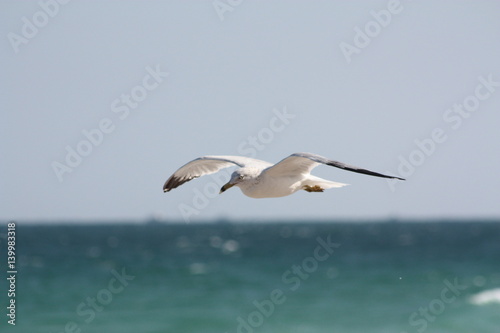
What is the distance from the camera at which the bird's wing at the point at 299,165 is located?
314 inches

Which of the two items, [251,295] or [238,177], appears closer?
[238,177]

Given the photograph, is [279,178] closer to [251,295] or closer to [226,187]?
[226,187]

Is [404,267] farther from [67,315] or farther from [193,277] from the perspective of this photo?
[67,315]

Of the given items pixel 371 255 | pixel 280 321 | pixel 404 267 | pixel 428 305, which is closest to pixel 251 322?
Answer: pixel 280 321

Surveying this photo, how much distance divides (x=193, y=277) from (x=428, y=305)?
14403 millimetres
